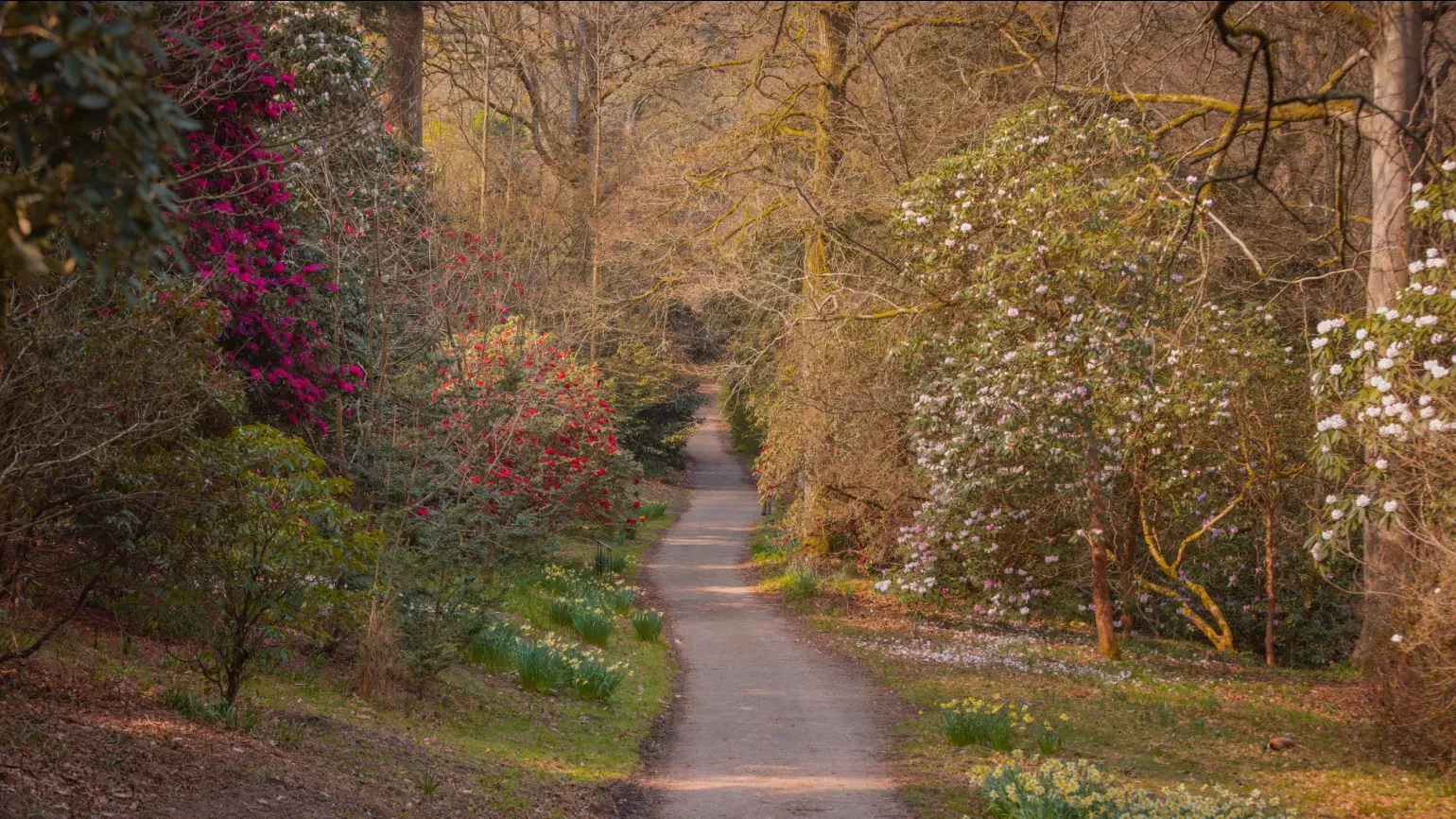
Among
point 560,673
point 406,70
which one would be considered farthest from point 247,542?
point 406,70

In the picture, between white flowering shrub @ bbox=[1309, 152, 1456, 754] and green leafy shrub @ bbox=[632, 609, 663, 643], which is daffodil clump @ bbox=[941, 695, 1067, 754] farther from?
green leafy shrub @ bbox=[632, 609, 663, 643]

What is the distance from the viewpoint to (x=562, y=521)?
618 inches

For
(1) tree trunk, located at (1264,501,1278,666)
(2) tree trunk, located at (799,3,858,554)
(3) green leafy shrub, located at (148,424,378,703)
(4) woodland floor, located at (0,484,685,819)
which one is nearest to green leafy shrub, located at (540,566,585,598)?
(2) tree trunk, located at (799,3,858,554)

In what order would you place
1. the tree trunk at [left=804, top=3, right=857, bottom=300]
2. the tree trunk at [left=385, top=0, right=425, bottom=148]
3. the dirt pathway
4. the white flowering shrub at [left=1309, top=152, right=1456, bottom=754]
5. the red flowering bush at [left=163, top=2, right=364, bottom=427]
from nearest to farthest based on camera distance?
the red flowering bush at [left=163, top=2, right=364, bottom=427], the dirt pathway, the white flowering shrub at [left=1309, top=152, right=1456, bottom=754], the tree trunk at [left=385, top=0, right=425, bottom=148], the tree trunk at [left=804, top=3, right=857, bottom=300]

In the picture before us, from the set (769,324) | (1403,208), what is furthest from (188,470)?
(769,324)

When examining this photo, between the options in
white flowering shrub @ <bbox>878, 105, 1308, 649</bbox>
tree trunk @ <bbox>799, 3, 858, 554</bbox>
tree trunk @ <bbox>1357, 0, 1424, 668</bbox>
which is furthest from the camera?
tree trunk @ <bbox>799, 3, 858, 554</bbox>

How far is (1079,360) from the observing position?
10531mm

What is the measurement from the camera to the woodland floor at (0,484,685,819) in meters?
4.71

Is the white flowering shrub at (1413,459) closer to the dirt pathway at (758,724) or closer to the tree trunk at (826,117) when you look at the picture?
the dirt pathway at (758,724)

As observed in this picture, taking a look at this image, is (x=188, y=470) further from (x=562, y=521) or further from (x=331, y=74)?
(x=562, y=521)

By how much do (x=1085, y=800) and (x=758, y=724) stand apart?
3768 mm

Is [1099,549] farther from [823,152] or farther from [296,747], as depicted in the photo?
[296,747]

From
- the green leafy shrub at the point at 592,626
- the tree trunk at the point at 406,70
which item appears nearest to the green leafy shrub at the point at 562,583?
the green leafy shrub at the point at 592,626

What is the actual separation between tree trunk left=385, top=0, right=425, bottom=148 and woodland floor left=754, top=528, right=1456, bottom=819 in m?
9.17
